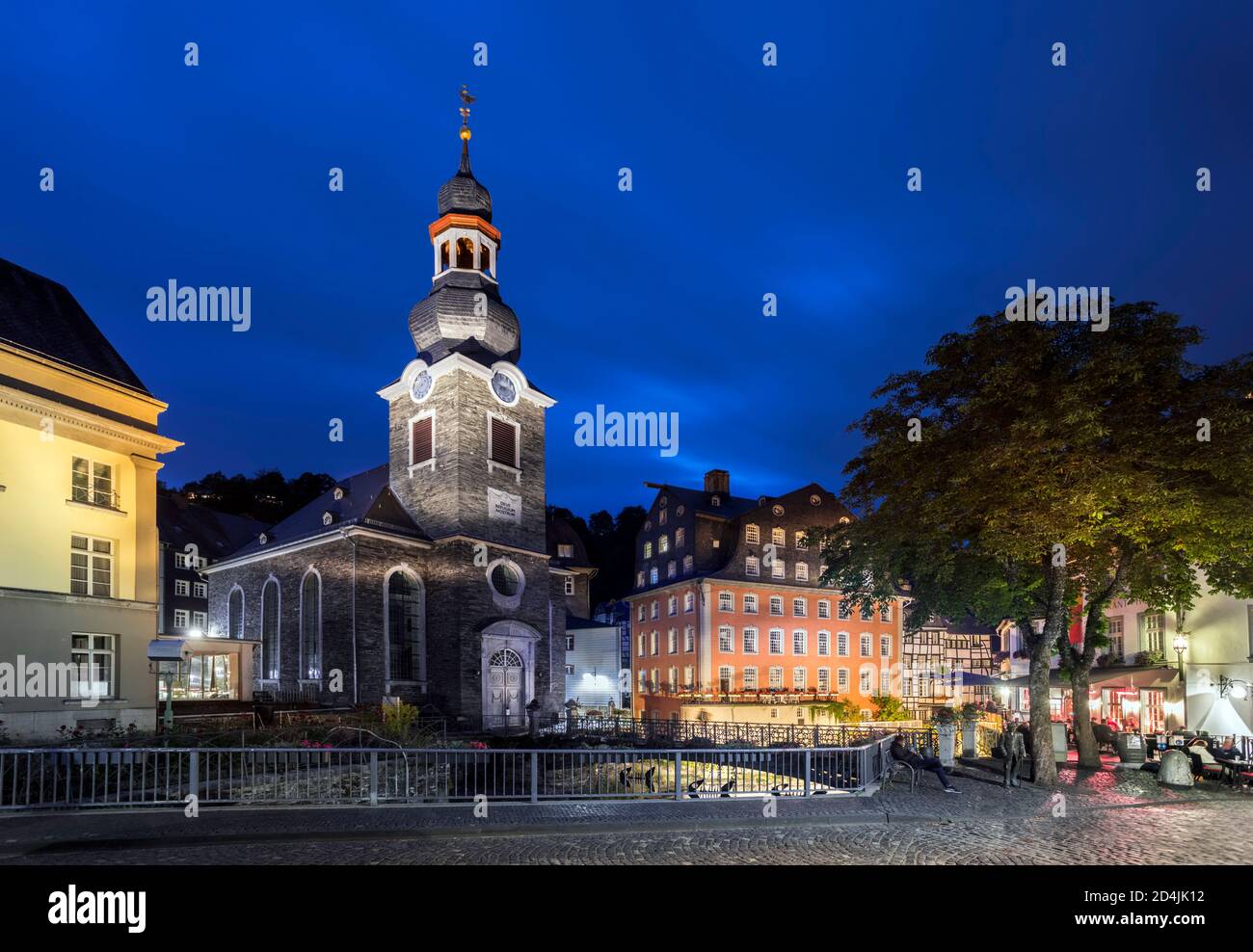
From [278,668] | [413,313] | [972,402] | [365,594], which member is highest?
[413,313]

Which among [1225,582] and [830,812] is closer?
[830,812]

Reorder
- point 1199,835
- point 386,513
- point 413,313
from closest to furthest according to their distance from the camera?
1. point 1199,835
2. point 386,513
3. point 413,313

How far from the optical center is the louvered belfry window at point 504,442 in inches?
1667

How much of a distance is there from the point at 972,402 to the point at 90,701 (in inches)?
985

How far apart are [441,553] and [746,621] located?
890 inches

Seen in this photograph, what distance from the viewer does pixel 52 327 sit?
28.8 meters

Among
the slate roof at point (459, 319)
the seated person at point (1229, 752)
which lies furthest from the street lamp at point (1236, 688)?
the slate roof at point (459, 319)

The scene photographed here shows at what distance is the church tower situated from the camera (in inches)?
1604

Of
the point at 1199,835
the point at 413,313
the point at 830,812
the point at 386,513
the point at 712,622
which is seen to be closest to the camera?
the point at 1199,835

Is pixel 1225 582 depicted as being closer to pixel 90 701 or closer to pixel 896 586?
pixel 896 586

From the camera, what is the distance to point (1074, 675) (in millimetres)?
23781

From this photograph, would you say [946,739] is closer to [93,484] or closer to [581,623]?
[93,484]

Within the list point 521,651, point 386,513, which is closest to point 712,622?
point 521,651

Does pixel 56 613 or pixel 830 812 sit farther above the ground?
pixel 56 613
